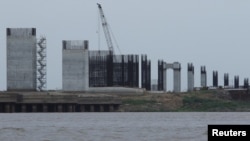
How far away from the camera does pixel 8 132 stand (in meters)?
82.5

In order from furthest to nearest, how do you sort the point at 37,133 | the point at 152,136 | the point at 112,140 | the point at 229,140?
the point at 37,133 → the point at 152,136 → the point at 112,140 → the point at 229,140

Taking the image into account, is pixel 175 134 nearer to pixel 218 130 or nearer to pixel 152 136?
pixel 152 136

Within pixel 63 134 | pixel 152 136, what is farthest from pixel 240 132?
pixel 63 134

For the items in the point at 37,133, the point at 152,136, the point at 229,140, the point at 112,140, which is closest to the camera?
the point at 229,140

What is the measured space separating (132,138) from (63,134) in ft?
29.9

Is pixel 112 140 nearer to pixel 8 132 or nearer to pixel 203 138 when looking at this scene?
pixel 203 138

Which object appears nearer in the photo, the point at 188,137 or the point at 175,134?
the point at 188,137

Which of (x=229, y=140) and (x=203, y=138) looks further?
(x=203, y=138)

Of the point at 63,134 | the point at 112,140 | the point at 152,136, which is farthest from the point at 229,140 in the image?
the point at 63,134

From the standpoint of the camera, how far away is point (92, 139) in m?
71.4

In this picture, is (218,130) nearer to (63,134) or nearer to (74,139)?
(74,139)

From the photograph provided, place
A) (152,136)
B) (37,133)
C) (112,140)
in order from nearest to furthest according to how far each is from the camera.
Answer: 1. (112,140)
2. (152,136)
3. (37,133)

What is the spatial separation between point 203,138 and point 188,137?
6.91 feet

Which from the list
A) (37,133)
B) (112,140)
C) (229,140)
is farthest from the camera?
(37,133)
